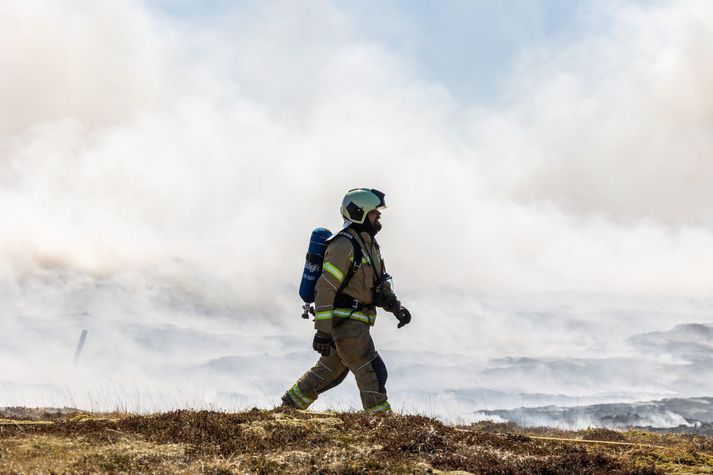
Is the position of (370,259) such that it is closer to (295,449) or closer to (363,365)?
(363,365)

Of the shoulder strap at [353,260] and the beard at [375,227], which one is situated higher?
the beard at [375,227]

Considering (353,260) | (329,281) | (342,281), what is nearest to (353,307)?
(342,281)

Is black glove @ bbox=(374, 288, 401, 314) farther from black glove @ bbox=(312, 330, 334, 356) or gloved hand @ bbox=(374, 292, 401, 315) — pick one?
black glove @ bbox=(312, 330, 334, 356)

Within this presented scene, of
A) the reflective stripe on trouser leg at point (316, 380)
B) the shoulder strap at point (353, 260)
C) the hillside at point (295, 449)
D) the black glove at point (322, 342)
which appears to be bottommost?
the hillside at point (295, 449)

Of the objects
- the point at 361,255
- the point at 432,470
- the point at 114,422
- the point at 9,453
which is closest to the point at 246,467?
the point at 432,470

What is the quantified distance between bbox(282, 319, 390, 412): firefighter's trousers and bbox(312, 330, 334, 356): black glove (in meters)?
0.26

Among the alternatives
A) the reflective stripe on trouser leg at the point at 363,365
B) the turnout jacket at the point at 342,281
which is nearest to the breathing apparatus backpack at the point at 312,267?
the turnout jacket at the point at 342,281

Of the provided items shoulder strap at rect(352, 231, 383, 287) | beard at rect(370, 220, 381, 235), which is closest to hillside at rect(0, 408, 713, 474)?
shoulder strap at rect(352, 231, 383, 287)

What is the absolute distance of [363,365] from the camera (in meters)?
10.9

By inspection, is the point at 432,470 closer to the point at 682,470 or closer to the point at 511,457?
the point at 511,457

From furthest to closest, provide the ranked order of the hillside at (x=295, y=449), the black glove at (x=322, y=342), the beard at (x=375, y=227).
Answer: the beard at (x=375, y=227), the black glove at (x=322, y=342), the hillside at (x=295, y=449)

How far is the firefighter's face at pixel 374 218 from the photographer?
11414 millimetres

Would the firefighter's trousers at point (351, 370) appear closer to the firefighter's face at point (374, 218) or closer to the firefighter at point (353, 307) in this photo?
the firefighter at point (353, 307)

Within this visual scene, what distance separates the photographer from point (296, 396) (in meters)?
11.2
